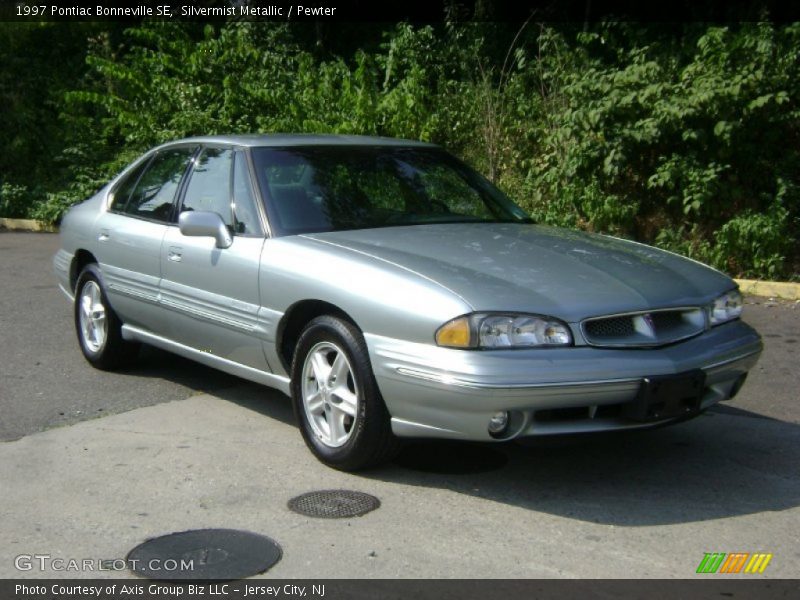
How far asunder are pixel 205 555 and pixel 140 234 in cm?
302

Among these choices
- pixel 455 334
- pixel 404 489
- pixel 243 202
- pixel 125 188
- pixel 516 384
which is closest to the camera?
pixel 516 384

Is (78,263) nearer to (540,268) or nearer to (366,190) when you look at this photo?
(366,190)

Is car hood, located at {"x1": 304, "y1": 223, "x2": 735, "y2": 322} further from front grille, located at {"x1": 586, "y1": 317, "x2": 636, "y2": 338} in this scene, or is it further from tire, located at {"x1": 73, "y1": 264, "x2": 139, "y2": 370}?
tire, located at {"x1": 73, "y1": 264, "x2": 139, "y2": 370}

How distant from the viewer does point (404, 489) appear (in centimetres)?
503

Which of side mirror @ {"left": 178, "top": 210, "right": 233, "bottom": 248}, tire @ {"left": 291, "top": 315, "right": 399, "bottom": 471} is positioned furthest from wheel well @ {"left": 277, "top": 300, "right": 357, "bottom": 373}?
side mirror @ {"left": 178, "top": 210, "right": 233, "bottom": 248}

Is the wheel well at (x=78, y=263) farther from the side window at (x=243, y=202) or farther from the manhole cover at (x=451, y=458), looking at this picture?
the manhole cover at (x=451, y=458)

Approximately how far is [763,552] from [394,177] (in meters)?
3.03

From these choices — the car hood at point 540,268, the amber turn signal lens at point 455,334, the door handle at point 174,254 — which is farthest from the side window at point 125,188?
the amber turn signal lens at point 455,334

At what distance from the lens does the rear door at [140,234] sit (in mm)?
6660

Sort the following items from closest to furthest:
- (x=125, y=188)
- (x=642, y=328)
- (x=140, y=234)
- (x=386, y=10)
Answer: (x=642, y=328) → (x=140, y=234) → (x=125, y=188) → (x=386, y=10)

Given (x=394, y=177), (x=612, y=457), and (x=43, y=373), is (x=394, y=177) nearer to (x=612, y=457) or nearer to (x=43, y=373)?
(x=612, y=457)

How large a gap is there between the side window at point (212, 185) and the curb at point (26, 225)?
12.2m

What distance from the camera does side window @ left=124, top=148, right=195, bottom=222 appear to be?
6.80 meters

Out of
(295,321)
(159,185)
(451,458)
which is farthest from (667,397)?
(159,185)
